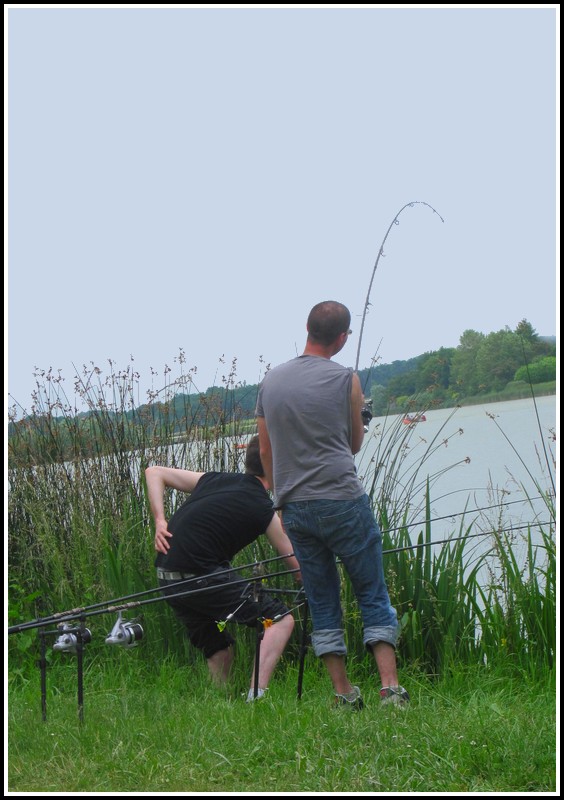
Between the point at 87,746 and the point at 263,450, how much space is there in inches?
54.2

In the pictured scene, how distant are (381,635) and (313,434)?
2.74ft

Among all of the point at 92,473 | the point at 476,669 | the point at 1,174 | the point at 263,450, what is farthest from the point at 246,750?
the point at 92,473

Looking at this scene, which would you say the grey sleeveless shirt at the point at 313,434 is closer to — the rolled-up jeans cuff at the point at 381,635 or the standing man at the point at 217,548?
the rolled-up jeans cuff at the point at 381,635

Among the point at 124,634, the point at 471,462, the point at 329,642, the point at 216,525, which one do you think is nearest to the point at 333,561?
the point at 329,642

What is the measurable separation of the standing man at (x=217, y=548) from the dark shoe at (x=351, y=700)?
22.9 inches

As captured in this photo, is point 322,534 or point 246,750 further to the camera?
point 322,534

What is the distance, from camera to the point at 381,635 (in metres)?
3.93

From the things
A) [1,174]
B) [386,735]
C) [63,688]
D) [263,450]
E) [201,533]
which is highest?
[1,174]

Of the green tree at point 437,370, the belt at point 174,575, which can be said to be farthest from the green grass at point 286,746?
the green tree at point 437,370

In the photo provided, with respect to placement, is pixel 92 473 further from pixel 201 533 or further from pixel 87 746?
pixel 87 746

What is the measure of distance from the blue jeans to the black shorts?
1.22 ft

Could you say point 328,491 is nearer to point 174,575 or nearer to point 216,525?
point 216,525

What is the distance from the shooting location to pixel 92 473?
610cm

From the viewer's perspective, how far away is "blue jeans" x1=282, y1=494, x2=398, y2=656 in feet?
12.8
